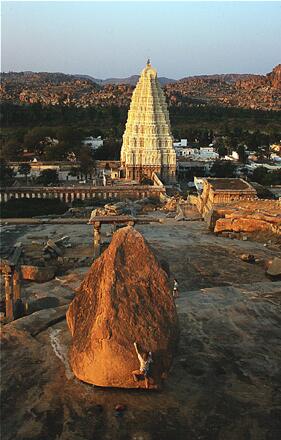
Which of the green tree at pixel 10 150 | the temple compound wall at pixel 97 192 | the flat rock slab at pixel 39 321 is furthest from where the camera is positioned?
the green tree at pixel 10 150

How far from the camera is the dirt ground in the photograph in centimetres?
845

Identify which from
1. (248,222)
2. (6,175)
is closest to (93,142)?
(6,175)

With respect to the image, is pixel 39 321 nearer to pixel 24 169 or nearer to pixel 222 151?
pixel 24 169

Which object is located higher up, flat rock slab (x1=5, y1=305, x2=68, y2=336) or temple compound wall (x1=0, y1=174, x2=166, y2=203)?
flat rock slab (x1=5, y1=305, x2=68, y2=336)

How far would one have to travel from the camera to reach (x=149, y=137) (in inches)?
1748

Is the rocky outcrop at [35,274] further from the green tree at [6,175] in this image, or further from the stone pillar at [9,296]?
the green tree at [6,175]

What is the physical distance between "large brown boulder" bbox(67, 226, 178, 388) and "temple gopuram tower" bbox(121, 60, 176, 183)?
34636 mm

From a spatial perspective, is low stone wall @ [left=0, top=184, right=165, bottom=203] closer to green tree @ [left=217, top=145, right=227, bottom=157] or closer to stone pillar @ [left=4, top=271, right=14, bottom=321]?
green tree @ [left=217, top=145, right=227, bottom=157]

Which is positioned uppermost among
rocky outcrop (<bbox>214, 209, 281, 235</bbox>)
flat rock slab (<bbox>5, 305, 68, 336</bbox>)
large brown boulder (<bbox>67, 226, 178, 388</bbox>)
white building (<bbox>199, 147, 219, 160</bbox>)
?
large brown boulder (<bbox>67, 226, 178, 388</bbox>)

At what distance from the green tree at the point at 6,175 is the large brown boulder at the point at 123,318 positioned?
106 ft

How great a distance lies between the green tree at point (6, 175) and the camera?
1625 inches

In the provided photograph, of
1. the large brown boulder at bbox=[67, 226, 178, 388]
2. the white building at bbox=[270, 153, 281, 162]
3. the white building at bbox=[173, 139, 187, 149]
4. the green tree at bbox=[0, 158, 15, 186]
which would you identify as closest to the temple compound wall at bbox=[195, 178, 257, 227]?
the green tree at bbox=[0, 158, 15, 186]

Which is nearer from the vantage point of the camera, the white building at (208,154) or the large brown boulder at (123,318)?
the large brown boulder at (123,318)

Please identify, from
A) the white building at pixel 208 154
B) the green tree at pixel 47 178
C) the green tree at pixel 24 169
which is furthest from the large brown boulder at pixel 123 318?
the white building at pixel 208 154
